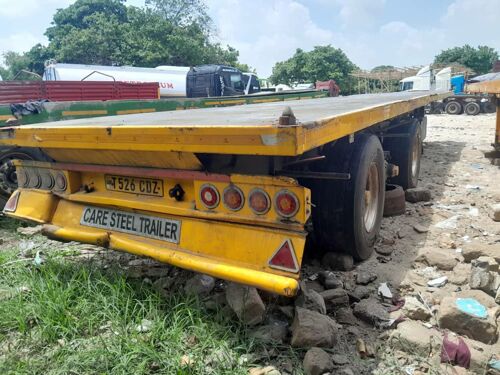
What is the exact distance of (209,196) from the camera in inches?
90.7

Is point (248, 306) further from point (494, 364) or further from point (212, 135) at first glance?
point (494, 364)

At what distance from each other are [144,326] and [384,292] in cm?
152

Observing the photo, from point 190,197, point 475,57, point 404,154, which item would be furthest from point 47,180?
point 475,57

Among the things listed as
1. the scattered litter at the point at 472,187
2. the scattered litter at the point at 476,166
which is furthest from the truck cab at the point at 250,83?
the scattered litter at the point at 472,187

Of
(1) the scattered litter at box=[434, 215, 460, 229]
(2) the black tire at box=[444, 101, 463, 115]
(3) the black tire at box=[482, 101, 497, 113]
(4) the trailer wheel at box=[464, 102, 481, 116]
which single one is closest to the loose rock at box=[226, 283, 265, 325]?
(1) the scattered litter at box=[434, 215, 460, 229]

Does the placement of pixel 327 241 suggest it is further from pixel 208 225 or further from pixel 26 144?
pixel 26 144

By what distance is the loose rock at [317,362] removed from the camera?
193cm

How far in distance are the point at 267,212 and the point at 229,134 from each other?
0.47m

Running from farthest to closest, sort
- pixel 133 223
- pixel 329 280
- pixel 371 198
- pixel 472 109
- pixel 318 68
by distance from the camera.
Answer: pixel 318 68
pixel 472 109
pixel 371 198
pixel 329 280
pixel 133 223

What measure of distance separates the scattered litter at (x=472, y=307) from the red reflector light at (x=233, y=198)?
136 centimetres

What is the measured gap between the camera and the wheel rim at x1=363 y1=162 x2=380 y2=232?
3.29 metres

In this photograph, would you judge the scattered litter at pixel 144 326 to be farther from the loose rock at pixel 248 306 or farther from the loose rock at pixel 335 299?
the loose rock at pixel 335 299

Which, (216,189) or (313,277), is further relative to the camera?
(313,277)

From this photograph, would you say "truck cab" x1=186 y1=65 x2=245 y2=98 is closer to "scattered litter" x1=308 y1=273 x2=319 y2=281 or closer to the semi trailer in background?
the semi trailer in background
